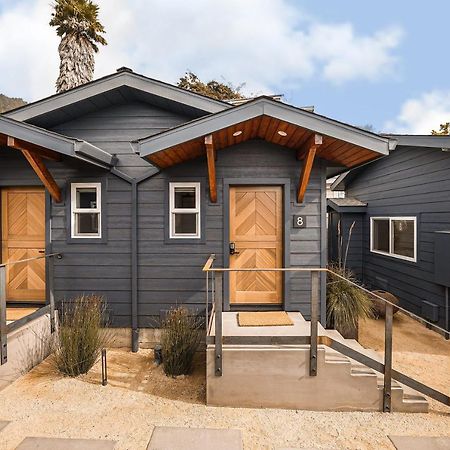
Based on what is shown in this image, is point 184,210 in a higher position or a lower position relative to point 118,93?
lower

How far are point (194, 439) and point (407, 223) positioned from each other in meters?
5.84

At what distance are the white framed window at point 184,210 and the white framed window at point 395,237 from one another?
4.33 m

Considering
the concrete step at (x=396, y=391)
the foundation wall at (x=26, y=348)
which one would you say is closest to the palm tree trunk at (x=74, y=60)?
the foundation wall at (x=26, y=348)

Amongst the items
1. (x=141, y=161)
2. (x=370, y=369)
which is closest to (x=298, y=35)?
(x=141, y=161)

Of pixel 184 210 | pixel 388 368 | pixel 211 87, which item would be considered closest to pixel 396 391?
pixel 388 368

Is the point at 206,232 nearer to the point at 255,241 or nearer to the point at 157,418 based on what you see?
the point at 255,241

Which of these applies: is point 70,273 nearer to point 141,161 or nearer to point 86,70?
point 141,161

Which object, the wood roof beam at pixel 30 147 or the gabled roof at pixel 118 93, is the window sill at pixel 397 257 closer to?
the gabled roof at pixel 118 93

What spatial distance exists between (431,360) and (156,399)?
373 cm

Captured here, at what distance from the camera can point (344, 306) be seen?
15.4 feet

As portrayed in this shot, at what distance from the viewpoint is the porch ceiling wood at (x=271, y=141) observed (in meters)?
4.02

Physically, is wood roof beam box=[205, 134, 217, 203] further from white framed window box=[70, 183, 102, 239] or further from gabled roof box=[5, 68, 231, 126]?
white framed window box=[70, 183, 102, 239]

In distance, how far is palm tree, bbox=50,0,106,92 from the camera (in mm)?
10307

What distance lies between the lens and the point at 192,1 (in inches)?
437
